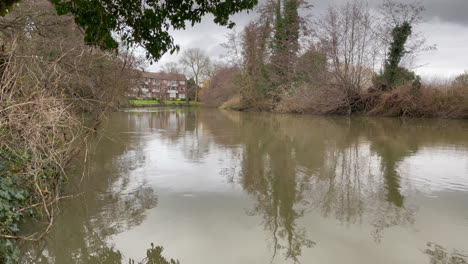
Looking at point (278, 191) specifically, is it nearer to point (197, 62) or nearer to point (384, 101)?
point (384, 101)

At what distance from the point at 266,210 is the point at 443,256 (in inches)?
81.6

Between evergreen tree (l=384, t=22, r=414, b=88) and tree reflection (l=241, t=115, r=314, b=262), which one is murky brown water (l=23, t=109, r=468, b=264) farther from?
evergreen tree (l=384, t=22, r=414, b=88)

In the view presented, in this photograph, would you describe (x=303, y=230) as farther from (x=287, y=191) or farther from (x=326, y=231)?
(x=287, y=191)

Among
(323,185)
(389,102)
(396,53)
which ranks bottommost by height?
(323,185)

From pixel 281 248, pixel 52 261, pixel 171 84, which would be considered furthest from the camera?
pixel 171 84

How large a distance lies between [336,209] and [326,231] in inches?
31.1

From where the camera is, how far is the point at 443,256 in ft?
10.7

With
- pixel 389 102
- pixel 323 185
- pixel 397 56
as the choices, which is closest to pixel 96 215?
pixel 323 185

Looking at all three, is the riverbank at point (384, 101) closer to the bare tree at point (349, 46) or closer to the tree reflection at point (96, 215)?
the bare tree at point (349, 46)

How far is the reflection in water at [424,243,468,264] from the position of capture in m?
3.18

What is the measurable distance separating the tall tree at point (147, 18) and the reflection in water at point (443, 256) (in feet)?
15.2

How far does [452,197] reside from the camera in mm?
5090

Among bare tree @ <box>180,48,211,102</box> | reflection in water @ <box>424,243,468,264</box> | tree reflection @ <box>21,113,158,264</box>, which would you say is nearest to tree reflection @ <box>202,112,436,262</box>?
reflection in water @ <box>424,243,468,264</box>

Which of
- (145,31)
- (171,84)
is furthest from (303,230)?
(171,84)
